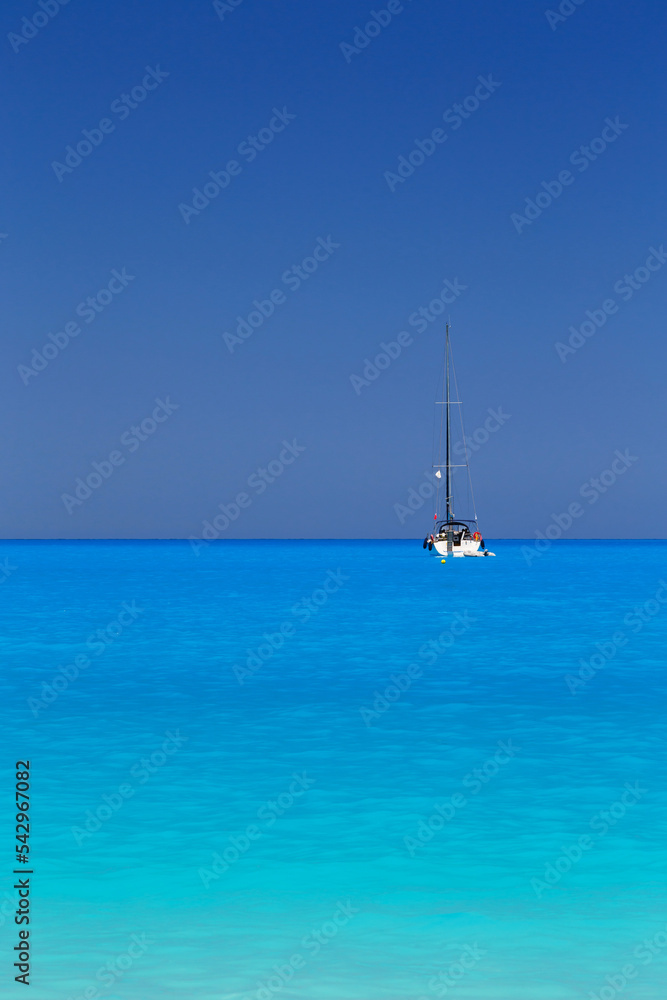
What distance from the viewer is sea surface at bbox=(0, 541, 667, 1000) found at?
7.88 m

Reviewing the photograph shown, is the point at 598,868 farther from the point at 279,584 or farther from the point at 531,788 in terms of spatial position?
the point at 279,584

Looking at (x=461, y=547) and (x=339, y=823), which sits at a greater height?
(x=461, y=547)

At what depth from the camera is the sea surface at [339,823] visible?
7875 mm

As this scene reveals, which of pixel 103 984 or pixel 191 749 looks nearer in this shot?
pixel 103 984

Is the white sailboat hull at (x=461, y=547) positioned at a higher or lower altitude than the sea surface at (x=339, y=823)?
higher

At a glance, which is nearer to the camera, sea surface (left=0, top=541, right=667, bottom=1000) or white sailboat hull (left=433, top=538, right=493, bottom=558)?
sea surface (left=0, top=541, right=667, bottom=1000)

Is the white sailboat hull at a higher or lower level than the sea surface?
higher

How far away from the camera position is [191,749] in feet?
53.1

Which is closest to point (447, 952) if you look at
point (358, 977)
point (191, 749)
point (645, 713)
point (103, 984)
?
point (358, 977)

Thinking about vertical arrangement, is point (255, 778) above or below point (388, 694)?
below

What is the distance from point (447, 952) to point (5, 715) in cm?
1340

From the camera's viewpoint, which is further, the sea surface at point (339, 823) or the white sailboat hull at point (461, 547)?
the white sailboat hull at point (461, 547)

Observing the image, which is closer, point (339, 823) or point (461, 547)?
point (339, 823)

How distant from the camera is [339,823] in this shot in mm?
12039
